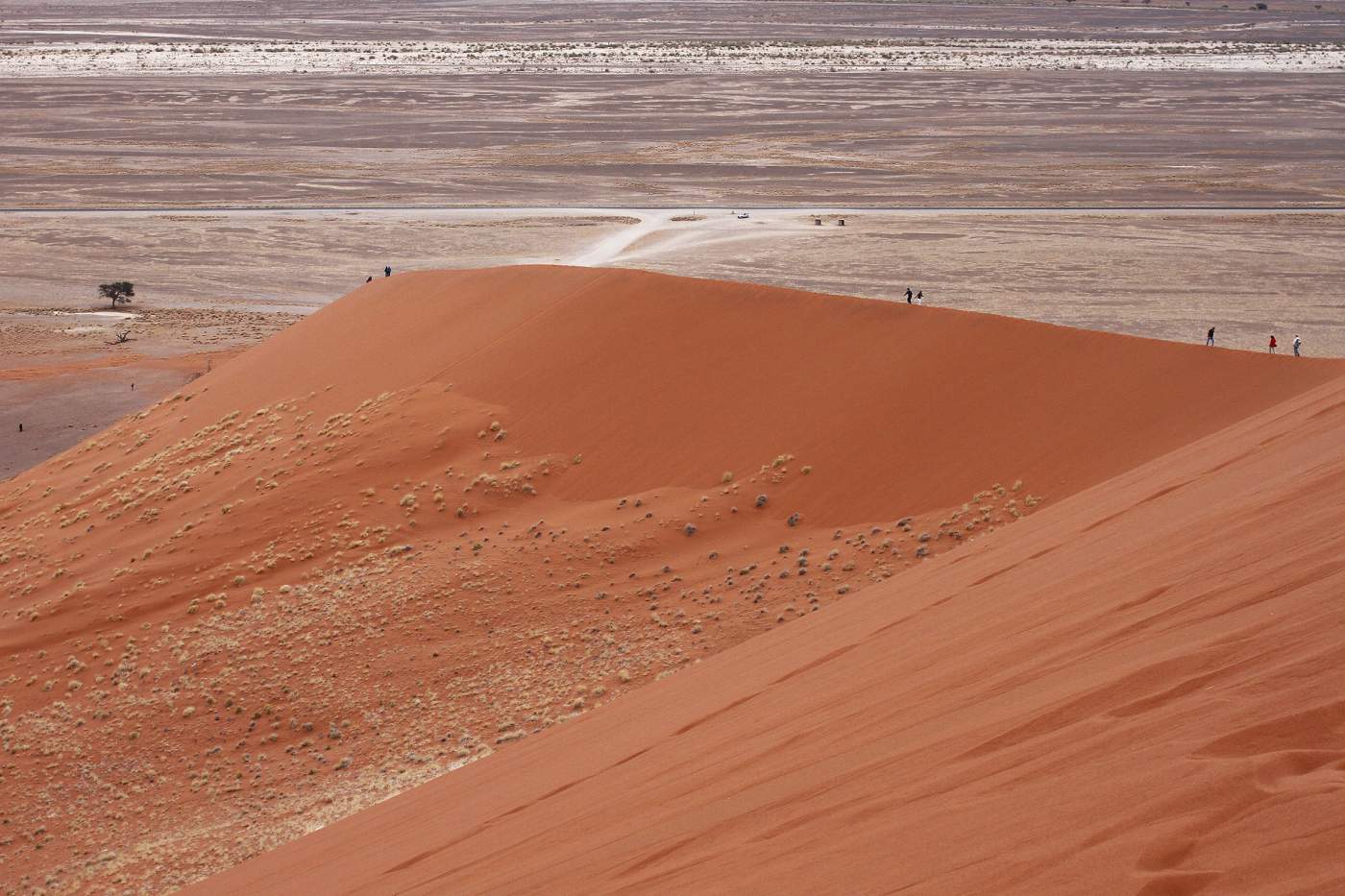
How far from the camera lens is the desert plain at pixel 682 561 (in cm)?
579

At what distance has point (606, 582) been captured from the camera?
47.8 feet

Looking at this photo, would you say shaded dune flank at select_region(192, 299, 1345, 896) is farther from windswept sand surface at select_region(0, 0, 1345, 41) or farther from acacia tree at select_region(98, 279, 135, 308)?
windswept sand surface at select_region(0, 0, 1345, 41)

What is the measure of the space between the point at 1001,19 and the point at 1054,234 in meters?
91.8


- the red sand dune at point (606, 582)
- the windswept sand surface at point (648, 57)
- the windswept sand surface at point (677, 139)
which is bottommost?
the red sand dune at point (606, 582)

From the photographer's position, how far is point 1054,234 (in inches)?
1731

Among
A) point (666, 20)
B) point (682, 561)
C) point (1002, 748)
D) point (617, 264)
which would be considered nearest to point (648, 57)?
point (666, 20)

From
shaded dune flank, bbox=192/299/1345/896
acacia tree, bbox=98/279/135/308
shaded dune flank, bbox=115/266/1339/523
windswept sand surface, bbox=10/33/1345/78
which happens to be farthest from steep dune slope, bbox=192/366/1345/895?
windswept sand surface, bbox=10/33/1345/78

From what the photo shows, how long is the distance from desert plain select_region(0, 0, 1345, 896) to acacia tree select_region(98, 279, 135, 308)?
91 centimetres

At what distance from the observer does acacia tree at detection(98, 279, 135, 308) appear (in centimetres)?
4066

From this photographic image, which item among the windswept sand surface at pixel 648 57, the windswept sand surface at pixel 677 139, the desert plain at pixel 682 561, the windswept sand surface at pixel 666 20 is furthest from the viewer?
the windswept sand surface at pixel 666 20

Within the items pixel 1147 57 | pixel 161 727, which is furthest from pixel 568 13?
pixel 161 727

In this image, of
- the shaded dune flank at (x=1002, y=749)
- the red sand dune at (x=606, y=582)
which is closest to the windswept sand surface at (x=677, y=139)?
the red sand dune at (x=606, y=582)

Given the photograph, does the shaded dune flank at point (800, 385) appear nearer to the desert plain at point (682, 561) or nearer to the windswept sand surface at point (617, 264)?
the desert plain at point (682, 561)

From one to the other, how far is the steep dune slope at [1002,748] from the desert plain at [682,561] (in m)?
0.03
